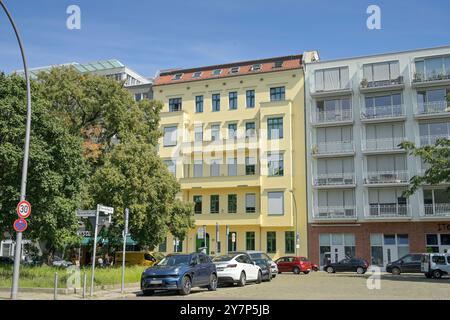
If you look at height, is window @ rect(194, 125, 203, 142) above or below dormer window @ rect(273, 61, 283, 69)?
below

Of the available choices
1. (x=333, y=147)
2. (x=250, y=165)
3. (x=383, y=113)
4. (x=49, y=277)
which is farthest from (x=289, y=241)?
(x=49, y=277)

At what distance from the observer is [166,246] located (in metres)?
55.8

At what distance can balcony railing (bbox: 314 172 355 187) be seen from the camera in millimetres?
50656

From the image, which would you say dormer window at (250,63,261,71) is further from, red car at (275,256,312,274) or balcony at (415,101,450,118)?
red car at (275,256,312,274)

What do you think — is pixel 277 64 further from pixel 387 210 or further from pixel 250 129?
pixel 387 210

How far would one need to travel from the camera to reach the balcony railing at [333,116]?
169ft

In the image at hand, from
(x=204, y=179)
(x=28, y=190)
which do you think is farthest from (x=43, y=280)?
(x=204, y=179)

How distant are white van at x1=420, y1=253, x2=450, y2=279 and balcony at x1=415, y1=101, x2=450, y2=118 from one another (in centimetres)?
1744

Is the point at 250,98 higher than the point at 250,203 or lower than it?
higher

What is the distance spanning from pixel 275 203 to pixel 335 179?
6.34 m

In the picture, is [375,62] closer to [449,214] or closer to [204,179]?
[449,214]

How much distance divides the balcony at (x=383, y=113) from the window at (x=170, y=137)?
19.8 metres

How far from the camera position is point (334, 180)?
51.3m

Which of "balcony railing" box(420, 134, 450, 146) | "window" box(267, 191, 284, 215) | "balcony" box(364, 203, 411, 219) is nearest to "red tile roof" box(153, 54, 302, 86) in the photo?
"window" box(267, 191, 284, 215)
